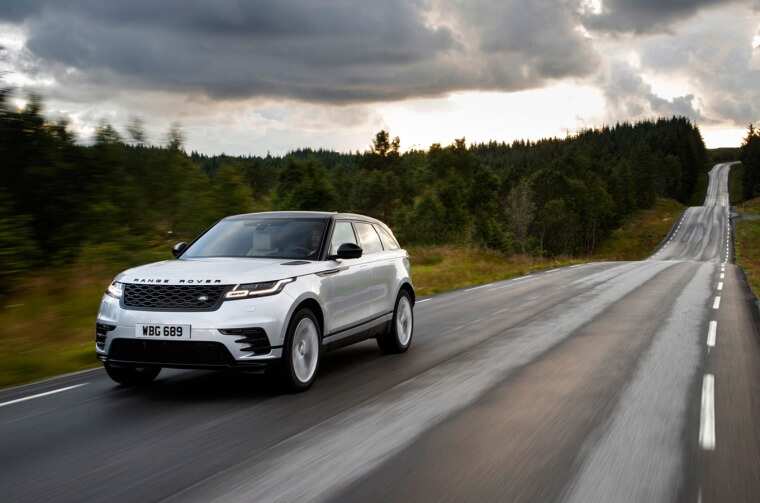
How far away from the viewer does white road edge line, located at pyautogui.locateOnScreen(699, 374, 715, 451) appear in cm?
567

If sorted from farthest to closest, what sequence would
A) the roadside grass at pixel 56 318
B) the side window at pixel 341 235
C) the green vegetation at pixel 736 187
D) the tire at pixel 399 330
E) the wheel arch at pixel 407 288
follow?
1. the green vegetation at pixel 736 187
2. the wheel arch at pixel 407 288
3. the tire at pixel 399 330
4. the roadside grass at pixel 56 318
5. the side window at pixel 341 235

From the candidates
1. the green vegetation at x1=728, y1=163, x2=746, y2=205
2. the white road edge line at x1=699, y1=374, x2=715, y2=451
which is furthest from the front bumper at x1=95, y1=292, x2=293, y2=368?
the green vegetation at x1=728, y1=163, x2=746, y2=205

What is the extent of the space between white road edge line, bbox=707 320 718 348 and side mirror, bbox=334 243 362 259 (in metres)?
5.79

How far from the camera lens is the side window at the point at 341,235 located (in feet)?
27.2

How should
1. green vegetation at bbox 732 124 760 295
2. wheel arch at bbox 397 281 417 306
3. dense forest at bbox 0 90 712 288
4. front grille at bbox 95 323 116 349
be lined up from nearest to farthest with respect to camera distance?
1. front grille at bbox 95 323 116 349
2. wheel arch at bbox 397 281 417 306
3. dense forest at bbox 0 90 712 288
4. green vegetation at bbox 732 124 760 295

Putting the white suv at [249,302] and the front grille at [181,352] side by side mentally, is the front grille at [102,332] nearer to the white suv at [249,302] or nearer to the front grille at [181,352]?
the white suv at [249,302]

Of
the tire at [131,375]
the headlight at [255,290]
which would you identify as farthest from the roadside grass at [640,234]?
the headlight at [255,290]

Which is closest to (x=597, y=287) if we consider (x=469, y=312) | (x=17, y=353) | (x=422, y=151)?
(x=469, y=312)

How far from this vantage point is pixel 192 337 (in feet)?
21.5

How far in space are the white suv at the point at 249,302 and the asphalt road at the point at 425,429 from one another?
44 centimetres

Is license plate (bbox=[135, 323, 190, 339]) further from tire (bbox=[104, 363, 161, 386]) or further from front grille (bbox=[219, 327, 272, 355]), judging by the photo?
tire (bbox=[104, 363, 161, 386])

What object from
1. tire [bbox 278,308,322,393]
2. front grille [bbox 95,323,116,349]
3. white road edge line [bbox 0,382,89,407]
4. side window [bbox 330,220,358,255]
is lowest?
white road edge line [bbox 0,382,89,407]

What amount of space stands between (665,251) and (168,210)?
247 ft

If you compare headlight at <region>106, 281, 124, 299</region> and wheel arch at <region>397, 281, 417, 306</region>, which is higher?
headlight at <region>106, 281, 124, 299</region>
